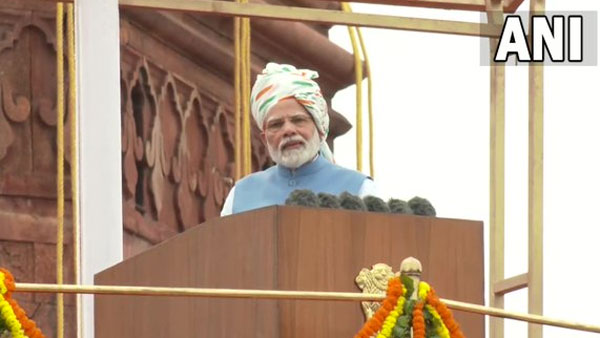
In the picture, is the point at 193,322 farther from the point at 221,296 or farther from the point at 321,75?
the point at 321,75

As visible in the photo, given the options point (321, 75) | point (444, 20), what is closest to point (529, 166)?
point (444, 20)

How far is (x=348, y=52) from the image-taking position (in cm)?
1944

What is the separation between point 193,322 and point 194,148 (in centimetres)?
505

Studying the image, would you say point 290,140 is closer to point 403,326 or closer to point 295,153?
point 295,153

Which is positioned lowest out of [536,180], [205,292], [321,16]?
[205,292]

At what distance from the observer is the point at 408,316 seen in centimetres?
1196

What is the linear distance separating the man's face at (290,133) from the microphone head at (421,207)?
678 mm

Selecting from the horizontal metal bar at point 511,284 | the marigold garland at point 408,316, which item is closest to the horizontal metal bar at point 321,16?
the horizontal metal bar at point 511,284

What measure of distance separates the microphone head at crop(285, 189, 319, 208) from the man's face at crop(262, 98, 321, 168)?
2.47 feet

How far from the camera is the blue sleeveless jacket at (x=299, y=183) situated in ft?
44.4

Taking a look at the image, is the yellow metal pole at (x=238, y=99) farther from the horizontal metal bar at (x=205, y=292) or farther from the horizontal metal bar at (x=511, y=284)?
the horizontal metal bar at (x=205, y=292)

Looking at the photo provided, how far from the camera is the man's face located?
44.2 feet

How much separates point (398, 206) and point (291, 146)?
735mm

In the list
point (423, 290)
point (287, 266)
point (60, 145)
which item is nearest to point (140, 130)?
point (60, 145)
